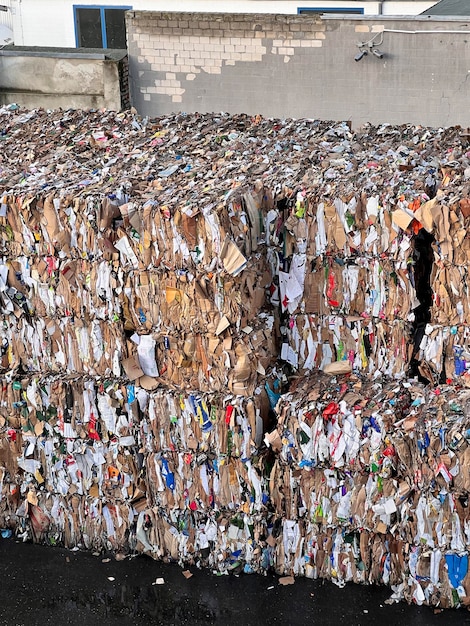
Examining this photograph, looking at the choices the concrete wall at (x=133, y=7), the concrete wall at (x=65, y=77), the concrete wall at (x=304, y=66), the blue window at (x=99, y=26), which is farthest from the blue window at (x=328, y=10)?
the concrete wall at (x=65, y=77)

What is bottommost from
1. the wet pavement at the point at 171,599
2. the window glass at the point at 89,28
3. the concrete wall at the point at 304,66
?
the wet pavement at the point at 171,599

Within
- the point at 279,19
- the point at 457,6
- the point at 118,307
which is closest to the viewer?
the point at 118,307

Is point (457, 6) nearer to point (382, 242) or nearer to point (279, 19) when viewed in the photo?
point (279, 19)

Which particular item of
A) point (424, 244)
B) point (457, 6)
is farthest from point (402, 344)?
point (457, 6)

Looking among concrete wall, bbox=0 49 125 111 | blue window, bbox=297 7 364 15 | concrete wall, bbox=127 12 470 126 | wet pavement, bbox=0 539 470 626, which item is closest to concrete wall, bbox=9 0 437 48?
blue window, bbox=297 7 364 15

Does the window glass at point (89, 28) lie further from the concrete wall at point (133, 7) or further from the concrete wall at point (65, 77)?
the concrete wall at point (65, 77)

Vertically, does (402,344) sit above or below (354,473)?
above
